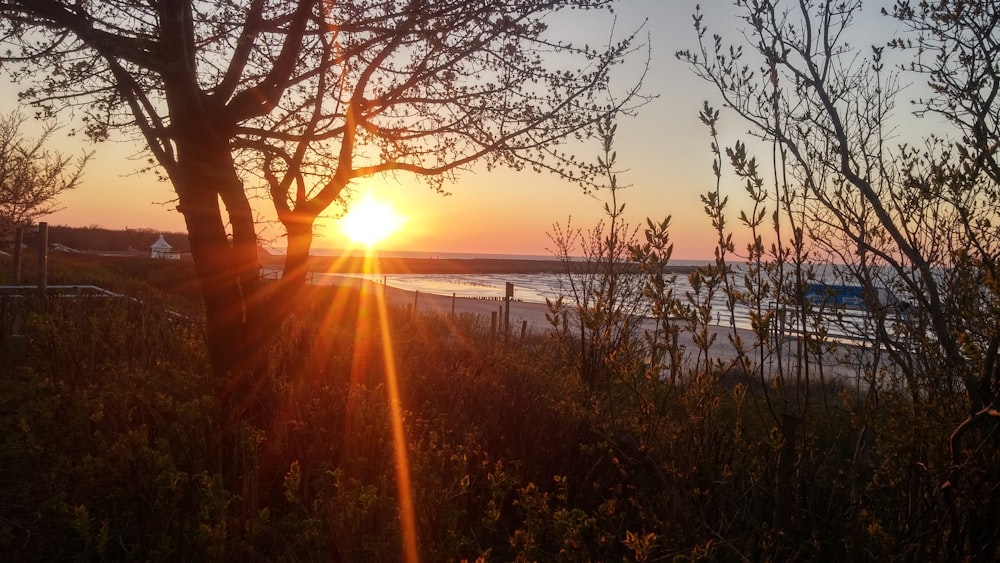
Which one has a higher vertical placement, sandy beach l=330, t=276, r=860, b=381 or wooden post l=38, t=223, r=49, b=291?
wooden post l=38, t=223, r=49, b=291

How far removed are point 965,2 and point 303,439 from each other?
4.54 metres

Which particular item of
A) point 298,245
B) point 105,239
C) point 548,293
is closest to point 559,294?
point 298,245

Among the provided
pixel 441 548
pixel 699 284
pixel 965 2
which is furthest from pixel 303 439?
pixel 965 2

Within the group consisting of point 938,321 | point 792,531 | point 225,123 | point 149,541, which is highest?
point 225,123

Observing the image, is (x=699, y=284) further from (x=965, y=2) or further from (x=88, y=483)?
(x=88, y=483)

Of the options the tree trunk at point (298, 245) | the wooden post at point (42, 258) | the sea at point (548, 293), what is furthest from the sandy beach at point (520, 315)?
the tree trunk at point (298, 245)

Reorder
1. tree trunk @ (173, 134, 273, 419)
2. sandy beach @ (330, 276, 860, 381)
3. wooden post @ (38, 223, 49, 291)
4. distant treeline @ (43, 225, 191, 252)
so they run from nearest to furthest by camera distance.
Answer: tree trunk @ (173, 134, 273, 419)
wooden post @ (38, 223, 49, 291)
sandy beach @ (330, 276, 860, 381)
distant treeline @ (43, 225, 191, 252)

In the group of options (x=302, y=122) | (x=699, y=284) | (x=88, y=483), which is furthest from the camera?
(x=302, y=122)

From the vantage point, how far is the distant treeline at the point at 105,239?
49125mm

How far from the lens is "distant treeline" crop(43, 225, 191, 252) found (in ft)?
161

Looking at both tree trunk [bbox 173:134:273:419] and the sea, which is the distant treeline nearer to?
the sea

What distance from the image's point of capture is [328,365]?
7.23 meters

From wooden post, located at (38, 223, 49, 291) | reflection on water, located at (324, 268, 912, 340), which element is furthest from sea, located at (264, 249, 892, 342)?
wooden post, located at (38, 223, 49, 291)

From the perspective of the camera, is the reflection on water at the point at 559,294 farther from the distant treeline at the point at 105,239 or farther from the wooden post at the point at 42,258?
the distant treeline at the point at 105,239
